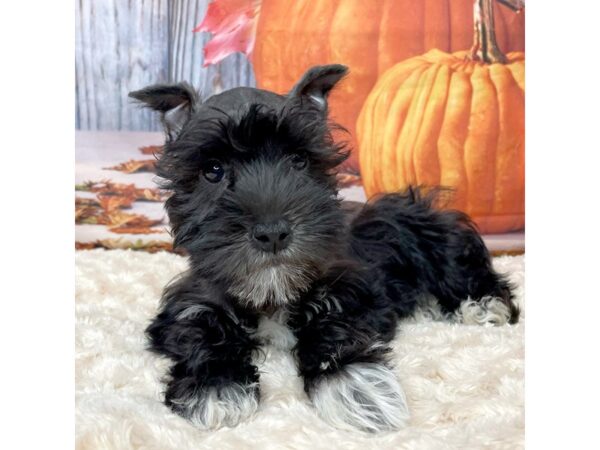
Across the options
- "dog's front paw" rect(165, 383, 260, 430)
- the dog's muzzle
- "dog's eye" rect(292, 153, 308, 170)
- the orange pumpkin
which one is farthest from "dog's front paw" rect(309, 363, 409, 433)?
the orange pumpkin

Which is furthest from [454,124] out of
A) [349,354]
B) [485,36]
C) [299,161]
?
[349,354]

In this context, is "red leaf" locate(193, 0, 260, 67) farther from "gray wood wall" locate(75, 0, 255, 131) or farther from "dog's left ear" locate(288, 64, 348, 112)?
"dog's left ear" locate(288, 64, 348, 112)

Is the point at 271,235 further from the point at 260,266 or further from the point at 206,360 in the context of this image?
the point at 206,360

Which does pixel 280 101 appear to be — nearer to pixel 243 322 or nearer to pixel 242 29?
pixel 243 322

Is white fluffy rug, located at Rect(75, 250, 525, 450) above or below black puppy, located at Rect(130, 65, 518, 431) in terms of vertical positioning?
below

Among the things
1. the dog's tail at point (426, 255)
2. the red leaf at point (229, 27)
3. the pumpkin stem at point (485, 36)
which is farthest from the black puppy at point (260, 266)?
the pumpkin stem at point (485, 36)

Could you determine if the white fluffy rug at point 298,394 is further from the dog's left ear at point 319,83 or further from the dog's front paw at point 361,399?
the dog's left ear at point 319,83

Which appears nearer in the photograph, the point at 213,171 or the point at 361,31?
the point at 213,171
